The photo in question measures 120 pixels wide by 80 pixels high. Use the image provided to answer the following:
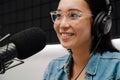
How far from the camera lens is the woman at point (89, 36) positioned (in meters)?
0.89

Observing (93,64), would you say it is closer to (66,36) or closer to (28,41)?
(66,36)

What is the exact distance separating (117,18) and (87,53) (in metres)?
1.08

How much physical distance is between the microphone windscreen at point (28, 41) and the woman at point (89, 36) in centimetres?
8

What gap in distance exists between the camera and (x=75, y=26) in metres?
0.88

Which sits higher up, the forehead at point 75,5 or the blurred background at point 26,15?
the forehead at point 75,5

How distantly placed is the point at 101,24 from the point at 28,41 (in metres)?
0.24

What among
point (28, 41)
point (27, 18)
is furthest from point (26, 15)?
point (28, 41)

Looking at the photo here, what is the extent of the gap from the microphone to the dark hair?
18 centimetres

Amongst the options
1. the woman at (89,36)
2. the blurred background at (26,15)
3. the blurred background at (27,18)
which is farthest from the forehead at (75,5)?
the blurred background at (26,15)

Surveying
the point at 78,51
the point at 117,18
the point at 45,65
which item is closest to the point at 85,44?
the point at 78,51

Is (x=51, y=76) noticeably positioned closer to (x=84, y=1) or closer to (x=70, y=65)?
(x=70, y=65)

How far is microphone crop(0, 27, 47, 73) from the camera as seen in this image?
0.70 m

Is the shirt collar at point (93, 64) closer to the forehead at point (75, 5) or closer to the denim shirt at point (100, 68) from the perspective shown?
the denim shirt at point (100, 68)

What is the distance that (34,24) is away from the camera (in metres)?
Result: 2.99
